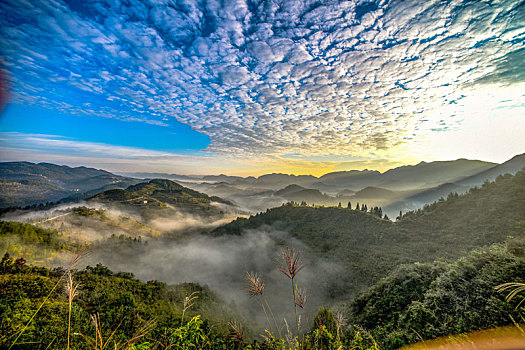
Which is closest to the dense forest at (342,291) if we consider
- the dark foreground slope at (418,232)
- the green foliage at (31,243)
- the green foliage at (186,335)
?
the green foliage at (186,335)

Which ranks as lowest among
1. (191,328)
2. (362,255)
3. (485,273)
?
(362,255)

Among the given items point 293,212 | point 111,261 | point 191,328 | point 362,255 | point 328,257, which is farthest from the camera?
point 111,261

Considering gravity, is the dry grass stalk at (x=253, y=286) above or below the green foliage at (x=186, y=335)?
above

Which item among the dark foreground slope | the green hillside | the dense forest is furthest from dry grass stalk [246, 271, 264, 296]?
the dark foreground slope

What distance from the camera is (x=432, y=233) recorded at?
6028 cm

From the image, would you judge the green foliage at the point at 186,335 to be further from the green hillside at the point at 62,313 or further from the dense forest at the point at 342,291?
the green hillside at the point at 62,313

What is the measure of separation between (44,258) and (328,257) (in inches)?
5073

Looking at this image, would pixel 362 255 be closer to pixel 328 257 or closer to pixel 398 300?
pixel 328 257

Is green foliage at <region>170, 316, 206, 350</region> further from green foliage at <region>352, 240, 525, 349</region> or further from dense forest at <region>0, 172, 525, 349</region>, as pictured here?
green foliage at <region>352, 240, 525, 349</region>

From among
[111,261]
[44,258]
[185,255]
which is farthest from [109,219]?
[44,258]

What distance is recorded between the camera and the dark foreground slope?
145 ft

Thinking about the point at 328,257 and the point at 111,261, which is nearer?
the point at 328,257

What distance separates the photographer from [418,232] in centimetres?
6662

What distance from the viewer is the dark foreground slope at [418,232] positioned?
145 feet
